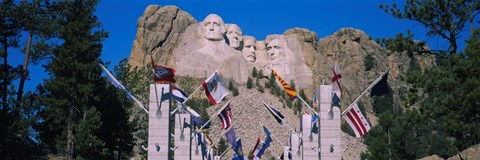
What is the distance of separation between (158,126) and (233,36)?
93360 mm

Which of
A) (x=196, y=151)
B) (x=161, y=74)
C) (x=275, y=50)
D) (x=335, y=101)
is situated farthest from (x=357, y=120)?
(x=275, y=50)

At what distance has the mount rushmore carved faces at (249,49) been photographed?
12281 centimetres

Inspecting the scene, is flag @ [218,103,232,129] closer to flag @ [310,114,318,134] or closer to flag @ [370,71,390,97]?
flag @ [310,114,318,134]

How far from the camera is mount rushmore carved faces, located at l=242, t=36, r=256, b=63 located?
122812 millimetres

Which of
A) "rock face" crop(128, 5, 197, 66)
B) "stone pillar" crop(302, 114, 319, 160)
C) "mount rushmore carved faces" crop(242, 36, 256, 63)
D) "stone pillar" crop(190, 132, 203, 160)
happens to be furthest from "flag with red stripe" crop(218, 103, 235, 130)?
"mount rushmore carved faces" crop(242, 36, 256, 63)

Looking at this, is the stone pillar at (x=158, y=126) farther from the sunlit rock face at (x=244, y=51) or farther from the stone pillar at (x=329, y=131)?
the sunlit rock face at (x=244, y=51)

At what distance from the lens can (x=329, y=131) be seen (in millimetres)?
27625

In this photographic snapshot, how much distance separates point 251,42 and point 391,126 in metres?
73.7

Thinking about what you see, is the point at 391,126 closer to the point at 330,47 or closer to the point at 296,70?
the point at 296,70

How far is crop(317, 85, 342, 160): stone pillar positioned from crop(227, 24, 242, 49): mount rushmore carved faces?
92643 millimetres

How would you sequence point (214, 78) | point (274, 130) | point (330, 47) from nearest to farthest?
point (214, 78)
point (274, 130)
point (330, 47)

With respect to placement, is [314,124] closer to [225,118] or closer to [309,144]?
[309,144]

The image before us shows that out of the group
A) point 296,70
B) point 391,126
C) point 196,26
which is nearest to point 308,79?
point 296,70

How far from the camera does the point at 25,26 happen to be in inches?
1694
